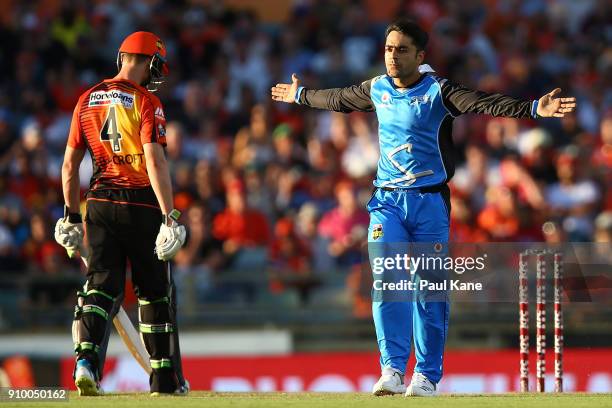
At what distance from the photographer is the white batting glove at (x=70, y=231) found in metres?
9.33

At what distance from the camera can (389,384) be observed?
8883 mm

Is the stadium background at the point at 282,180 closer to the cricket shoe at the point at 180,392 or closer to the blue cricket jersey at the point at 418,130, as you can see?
the cricket shoe at the point at 180,392

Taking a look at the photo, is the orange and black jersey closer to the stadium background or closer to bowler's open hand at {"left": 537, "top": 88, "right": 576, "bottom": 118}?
bowler's open hand at {"left": 537, "top": 88, "right": 576, "bottom": 118}

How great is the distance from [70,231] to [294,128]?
8599mm

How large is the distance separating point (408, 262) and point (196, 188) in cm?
708

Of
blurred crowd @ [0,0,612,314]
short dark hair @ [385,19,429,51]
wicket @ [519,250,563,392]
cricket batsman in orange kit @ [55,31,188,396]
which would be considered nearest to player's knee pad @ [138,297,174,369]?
cricket batsman in orange kit @ [55,31,188,396]

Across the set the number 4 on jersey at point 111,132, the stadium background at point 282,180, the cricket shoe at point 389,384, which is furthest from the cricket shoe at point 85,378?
the stadium background at point 282,180

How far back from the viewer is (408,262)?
9.05 metres

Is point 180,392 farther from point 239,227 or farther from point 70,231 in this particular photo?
point 239,227

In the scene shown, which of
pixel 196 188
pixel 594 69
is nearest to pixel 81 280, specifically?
pixel 196 188

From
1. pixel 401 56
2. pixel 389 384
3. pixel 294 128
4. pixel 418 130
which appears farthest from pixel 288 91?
pixel 294 128

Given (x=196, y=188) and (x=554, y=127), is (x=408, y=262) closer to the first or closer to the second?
(x=196, y=188)

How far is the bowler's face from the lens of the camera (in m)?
8.98

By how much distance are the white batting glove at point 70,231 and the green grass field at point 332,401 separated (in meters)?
1.01
